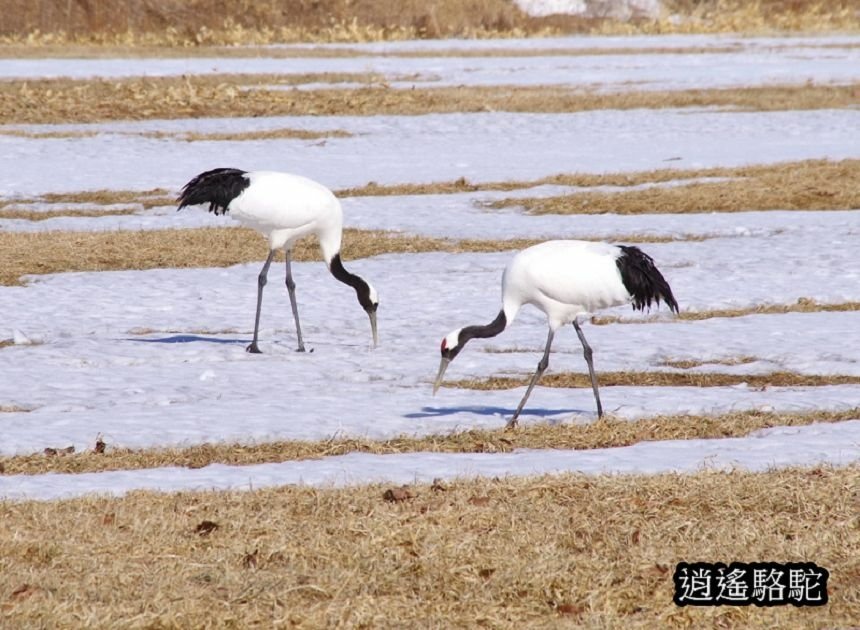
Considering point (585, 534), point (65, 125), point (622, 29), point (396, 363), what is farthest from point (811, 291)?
point (622, 29)

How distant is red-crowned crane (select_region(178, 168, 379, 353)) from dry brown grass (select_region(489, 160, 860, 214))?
25.6 ft

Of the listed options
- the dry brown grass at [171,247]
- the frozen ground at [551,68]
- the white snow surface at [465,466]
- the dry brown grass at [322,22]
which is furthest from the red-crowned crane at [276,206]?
the dry brown grass at [322,22]

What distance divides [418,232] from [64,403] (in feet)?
30.1

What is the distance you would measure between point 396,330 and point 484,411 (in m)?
3.67

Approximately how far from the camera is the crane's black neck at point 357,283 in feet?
44.4

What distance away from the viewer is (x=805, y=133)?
97.2 feet

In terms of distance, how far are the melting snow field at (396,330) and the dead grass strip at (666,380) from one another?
0.16 meters

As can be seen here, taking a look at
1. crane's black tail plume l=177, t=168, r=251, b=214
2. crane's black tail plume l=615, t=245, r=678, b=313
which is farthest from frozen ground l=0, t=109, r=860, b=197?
crane's black tail plume l=615, t=245, r=678, b=313

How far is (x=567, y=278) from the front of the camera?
33.3ft

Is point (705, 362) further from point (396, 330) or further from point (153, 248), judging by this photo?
point (153, 248)

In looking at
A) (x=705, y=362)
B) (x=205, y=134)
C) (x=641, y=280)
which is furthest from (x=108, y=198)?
(x=641, y=280)

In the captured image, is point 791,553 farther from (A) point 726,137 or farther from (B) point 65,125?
(B) point 65,125

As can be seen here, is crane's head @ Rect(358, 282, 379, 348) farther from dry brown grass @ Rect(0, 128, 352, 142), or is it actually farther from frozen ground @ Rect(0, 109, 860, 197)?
dry brown grass @ Rect(0, 128, 352, 142)

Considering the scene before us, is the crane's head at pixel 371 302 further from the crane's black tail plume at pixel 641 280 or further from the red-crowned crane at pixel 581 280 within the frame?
the crane's black tail plume at pixel 641 280
